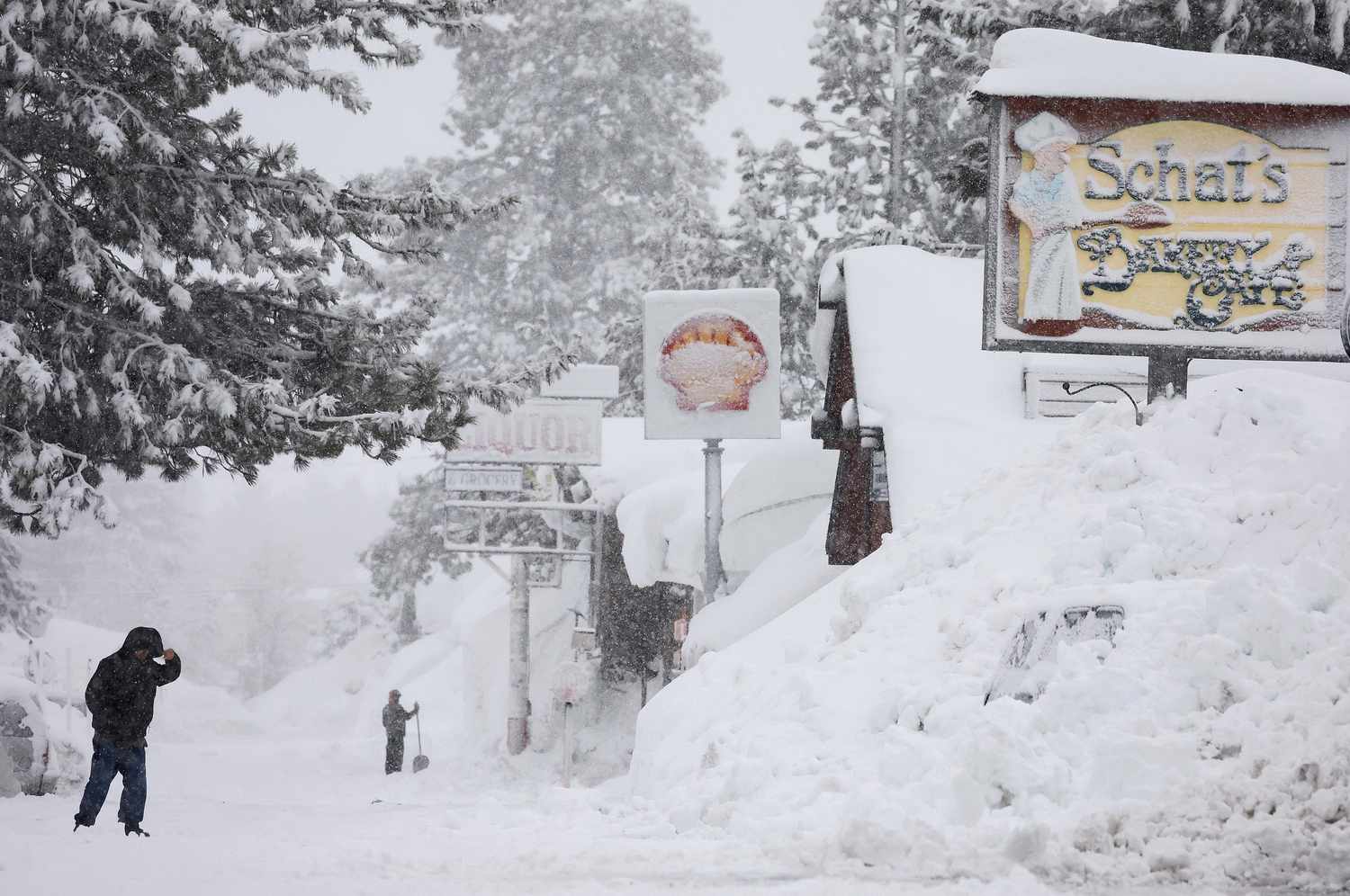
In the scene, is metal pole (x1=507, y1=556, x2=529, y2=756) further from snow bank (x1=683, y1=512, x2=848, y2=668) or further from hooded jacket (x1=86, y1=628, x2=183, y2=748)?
hooded jacket (x1=86, y1=628, x2=183, y2=748)

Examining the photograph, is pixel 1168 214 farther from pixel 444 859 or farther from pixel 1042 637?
pixel 444 859

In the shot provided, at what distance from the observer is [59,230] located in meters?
11.8

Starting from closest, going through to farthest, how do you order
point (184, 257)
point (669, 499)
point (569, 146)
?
1. point (184, 257)
2. point (669, 499)
3. point (569, 146)

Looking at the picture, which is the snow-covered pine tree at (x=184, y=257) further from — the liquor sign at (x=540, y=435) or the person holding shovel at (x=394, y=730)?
the liquor sign at (x=540, y=435)

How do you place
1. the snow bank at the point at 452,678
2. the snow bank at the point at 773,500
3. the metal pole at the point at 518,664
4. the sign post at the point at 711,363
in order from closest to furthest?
1. the snow bank at the point at 773,500
2. the sign post at the point at 711,363
3. the metal pole at the point at 518,664
4. the snow bank at the point at 452,678

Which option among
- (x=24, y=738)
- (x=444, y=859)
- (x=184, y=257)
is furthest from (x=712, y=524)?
(x=444, y=859)

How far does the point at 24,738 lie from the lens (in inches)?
584

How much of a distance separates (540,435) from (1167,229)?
16206 mm

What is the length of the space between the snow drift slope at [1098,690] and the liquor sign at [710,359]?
32.4 feet

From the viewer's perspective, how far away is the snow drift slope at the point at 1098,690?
5.63 meters

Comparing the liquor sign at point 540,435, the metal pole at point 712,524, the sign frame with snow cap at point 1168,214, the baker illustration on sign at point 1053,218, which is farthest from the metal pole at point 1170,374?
the liquor sign at point 540,435

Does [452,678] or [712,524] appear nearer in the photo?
[712,524]

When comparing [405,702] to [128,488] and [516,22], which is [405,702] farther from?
[128,488]

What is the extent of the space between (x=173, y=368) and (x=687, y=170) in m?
33.4
